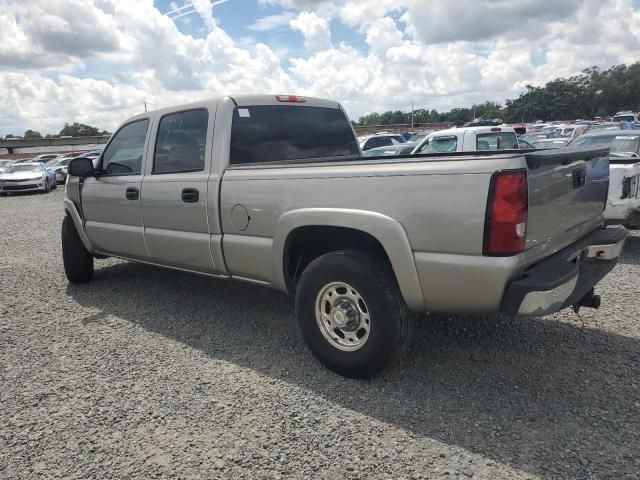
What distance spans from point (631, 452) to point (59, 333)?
4273mm

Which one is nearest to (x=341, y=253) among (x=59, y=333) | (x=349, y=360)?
(x=349, y=360)

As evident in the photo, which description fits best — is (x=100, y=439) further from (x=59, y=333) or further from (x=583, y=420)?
(x=583, y=420)

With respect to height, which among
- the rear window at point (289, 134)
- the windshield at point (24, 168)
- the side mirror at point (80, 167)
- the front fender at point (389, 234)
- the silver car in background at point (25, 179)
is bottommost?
the silver car in background at point (25, 179)

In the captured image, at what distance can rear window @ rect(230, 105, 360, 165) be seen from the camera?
13.4ft

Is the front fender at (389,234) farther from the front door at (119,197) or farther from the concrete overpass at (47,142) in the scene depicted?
the concrete overpass at (47,142)

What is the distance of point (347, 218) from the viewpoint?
3.09 m

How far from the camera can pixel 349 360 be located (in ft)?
10.8

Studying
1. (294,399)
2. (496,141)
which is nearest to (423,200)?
(294,399)

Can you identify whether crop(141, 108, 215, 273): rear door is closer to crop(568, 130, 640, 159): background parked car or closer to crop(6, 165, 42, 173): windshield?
crop(568, 130, 640, 159): background parked car

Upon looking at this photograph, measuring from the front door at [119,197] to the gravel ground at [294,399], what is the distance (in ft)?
2.31

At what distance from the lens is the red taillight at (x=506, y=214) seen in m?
2.56

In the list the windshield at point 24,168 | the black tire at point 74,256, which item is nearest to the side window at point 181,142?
the black tire at point 74,256

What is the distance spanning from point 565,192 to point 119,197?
3843 millimetres

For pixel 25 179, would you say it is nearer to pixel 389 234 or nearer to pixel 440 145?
pixel 440 145
